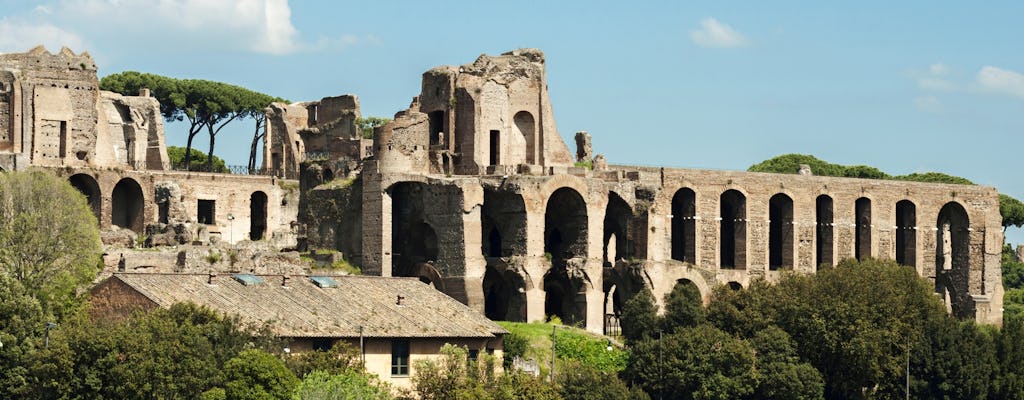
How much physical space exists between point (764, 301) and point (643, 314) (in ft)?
15.1

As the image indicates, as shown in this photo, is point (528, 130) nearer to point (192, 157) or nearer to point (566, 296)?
point (566, 296)

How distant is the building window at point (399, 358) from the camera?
63750 mm

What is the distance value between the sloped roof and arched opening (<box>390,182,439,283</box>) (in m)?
11.7

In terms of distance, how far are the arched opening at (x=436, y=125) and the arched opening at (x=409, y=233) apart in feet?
14.1

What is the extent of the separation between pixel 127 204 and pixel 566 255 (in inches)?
731

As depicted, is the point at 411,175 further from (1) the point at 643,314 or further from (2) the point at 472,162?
(1) the point at 643,314

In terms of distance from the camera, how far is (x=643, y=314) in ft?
244

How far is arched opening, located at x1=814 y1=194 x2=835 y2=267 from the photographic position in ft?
315

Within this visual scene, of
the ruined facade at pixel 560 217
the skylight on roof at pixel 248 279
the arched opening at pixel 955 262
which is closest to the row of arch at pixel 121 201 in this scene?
the ruined facade at pixel 560 217

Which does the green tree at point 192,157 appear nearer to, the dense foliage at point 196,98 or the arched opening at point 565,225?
the dense foliage at point 196,98

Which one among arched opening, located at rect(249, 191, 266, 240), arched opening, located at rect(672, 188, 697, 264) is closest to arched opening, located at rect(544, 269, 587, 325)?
arched opening, located at rect(672, 188, 697, 264)

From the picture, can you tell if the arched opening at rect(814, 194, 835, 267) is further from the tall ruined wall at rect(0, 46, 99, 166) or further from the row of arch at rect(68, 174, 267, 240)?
the tall ruined wall at rect(0, 46, 99, 166)

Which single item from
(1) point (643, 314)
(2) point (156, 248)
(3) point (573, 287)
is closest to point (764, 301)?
(1) point (643, 314)

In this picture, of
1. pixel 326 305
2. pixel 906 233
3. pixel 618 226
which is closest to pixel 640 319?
pixel 618 226
